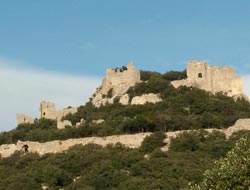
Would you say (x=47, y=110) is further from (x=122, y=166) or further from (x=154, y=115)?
(x=122, y=166)

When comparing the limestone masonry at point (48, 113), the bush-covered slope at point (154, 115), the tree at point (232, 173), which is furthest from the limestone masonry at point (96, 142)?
the tree at point (232, 173)

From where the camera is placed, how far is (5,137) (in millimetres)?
51062

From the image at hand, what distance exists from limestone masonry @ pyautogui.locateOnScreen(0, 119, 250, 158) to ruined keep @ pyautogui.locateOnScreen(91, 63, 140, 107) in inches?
330

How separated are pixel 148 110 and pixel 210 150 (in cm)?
937

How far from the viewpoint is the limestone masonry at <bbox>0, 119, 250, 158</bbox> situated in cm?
4217

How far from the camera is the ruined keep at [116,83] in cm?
5328

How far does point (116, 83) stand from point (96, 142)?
11037mm

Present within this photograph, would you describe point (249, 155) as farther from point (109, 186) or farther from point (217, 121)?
point (217, 121)

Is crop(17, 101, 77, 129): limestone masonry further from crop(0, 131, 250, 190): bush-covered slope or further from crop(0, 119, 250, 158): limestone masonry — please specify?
crop(0, 131, 250, 190): bush-covered slope

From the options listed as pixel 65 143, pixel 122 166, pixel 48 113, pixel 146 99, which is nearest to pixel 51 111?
pixel 48 113

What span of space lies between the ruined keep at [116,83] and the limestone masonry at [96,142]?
27.5 feet

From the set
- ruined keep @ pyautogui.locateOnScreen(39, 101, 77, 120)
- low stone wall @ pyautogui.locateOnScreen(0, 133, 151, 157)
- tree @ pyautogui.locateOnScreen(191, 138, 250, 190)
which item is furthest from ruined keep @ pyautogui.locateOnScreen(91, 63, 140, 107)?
tree @ pyautogui.locateOnScreen(191, 138, 250, 190)

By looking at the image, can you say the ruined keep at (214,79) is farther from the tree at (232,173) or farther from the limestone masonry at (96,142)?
the tree at (232,173)

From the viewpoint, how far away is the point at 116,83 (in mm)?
54344
